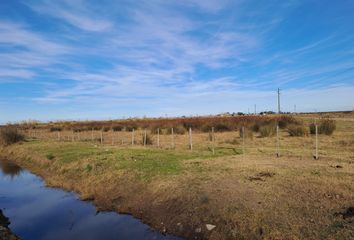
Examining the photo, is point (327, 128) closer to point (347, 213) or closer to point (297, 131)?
point (297, 131)

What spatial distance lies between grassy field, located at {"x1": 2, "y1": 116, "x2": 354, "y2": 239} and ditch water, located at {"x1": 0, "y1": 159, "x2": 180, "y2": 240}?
530mm

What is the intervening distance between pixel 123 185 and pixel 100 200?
1.19m

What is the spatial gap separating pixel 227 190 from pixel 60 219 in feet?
20.5

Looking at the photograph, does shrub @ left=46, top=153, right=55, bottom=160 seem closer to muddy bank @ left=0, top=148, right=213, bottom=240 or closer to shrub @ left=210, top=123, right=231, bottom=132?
muddy bank @ left=0, top=148, right=213, bottom=240

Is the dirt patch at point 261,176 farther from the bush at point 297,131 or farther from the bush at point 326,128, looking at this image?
the bush at point 326,128

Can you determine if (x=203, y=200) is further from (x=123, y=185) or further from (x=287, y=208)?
(x=123, y=185)

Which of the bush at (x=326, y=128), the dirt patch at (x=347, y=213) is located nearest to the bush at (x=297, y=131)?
the bush at (x=326, y=128)

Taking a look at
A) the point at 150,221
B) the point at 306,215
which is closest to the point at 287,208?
the point at 306,215

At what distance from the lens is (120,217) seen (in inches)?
504

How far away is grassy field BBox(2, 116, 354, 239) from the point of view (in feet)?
30.6

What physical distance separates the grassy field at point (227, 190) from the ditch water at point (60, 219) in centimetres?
53

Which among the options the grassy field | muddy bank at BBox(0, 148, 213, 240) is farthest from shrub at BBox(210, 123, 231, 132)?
muddy bank at BBox(0, 148, 213, 240)

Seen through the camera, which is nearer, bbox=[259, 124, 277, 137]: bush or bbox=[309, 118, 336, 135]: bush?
bbox=[309, 118, 336, 135]: bush

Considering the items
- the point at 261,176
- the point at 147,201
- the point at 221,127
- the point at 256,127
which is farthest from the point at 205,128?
the point at 147,201
